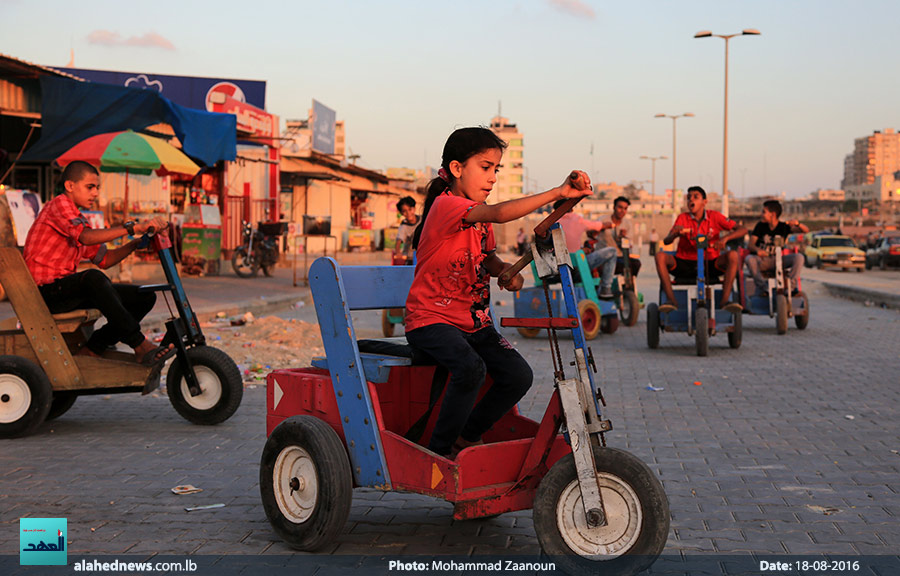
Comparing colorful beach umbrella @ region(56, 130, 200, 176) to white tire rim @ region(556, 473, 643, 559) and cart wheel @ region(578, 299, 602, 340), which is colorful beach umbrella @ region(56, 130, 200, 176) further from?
white tire rim @ region(556, 473, 643, 559)

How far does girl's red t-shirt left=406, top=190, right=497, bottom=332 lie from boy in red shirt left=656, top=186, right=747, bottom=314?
8.59m

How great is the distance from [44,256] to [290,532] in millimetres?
3910

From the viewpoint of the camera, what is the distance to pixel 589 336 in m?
14.7

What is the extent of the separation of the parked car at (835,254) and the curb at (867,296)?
56.9 feet

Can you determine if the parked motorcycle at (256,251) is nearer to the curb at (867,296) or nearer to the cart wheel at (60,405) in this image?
the curb at (867,296)

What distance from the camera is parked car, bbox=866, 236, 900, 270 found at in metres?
45.8

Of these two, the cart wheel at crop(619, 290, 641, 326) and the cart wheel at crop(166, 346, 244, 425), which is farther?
the cart wheel at crop(619, 290, 641, 326)

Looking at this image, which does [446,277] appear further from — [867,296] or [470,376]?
[867,296]

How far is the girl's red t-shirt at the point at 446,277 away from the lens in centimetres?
432

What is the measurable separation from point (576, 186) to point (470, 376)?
3.36 ft

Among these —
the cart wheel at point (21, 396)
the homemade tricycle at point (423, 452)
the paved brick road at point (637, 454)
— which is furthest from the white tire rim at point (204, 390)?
the homemade tricycle at point (423, 452)

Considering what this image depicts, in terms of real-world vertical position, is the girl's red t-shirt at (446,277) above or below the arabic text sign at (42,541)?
above

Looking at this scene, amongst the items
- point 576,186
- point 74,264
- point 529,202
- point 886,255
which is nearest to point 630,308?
point 74,264

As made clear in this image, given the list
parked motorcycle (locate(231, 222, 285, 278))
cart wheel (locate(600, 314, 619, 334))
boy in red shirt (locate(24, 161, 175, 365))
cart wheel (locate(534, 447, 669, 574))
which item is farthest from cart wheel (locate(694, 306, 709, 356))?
parked motorcycle (locate(231, 222, 285, 278))
